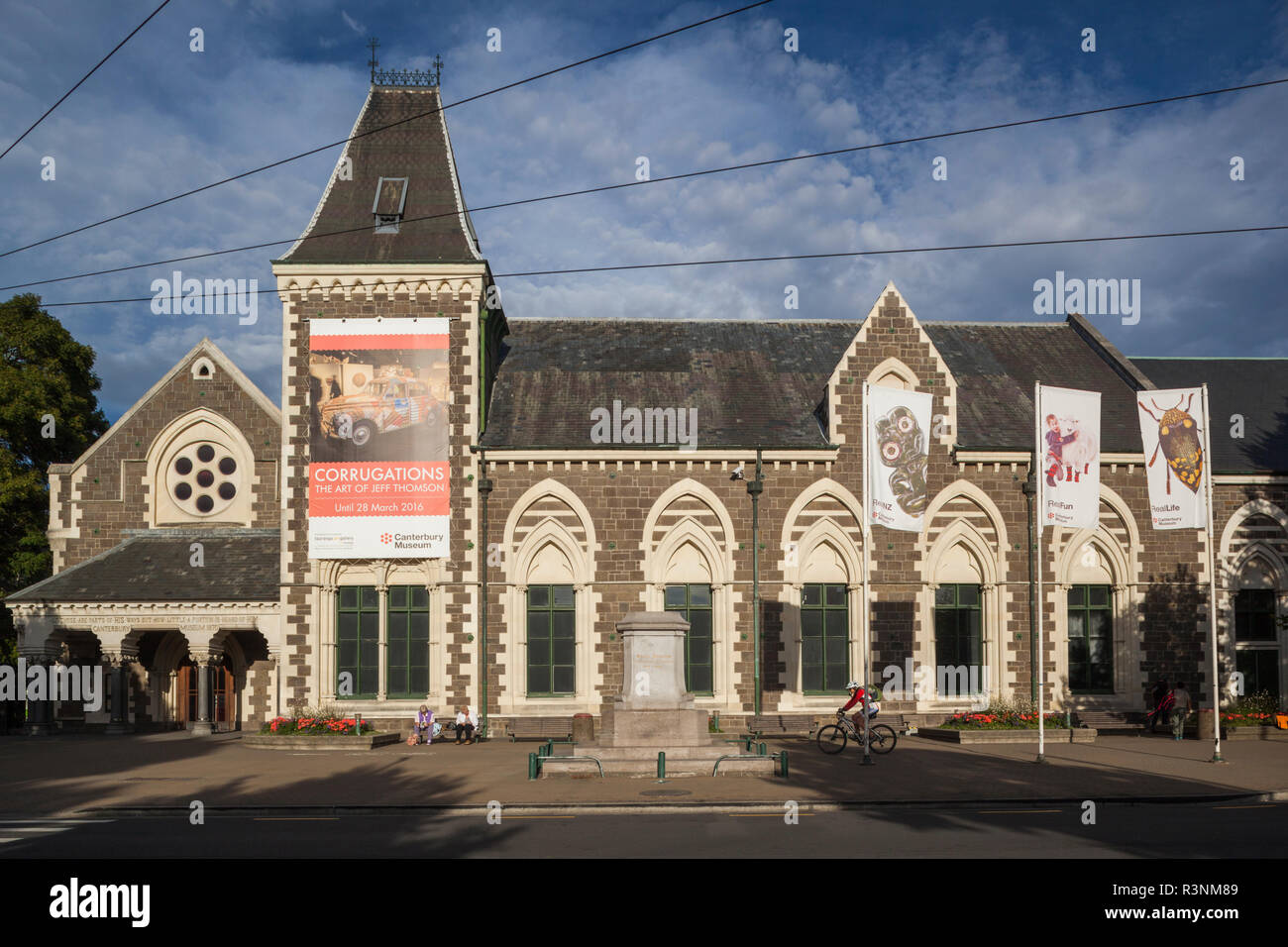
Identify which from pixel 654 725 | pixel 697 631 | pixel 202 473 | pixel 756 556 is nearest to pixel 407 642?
pixel 697 631

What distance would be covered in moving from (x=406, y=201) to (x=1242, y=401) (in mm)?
27811

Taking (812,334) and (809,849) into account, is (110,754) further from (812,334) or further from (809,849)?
(812,334)

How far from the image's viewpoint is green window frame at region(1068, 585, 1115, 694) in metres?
32.4

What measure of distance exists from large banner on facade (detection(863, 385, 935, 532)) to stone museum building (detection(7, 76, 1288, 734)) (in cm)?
196

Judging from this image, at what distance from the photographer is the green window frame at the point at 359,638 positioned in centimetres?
3111

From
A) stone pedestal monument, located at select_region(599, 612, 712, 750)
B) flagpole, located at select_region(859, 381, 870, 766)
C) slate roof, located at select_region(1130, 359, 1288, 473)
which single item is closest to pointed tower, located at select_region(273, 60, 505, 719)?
stone pedestal monument, located at select_region(599, 612, 712, 750)

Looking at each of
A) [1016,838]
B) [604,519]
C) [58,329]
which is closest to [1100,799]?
[1016,838]

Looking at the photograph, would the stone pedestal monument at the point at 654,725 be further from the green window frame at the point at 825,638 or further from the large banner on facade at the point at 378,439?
the large banner on facade at the point at 378,439

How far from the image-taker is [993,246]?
78.5 ft

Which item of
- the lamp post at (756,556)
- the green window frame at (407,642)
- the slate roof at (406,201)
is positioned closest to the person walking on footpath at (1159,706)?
the lamp post at (756,556)

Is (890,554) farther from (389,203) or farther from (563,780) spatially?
(389,203)

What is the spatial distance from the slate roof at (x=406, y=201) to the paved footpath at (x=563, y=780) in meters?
14.1

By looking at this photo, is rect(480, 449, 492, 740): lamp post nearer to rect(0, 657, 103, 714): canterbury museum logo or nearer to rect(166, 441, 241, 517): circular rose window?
rect(166, 441, 241, 517): circular rose window

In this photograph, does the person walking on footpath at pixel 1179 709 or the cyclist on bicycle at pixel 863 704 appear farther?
the person walking on footpath at pixel 1179 709
